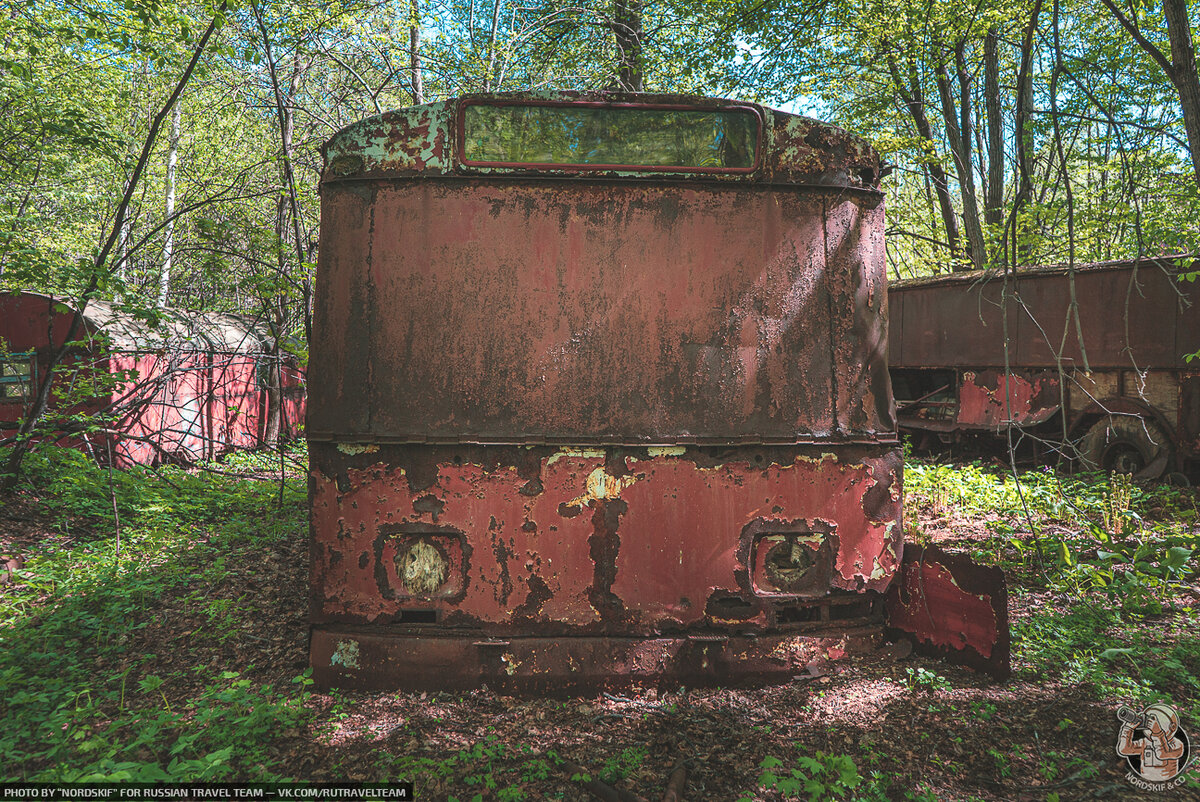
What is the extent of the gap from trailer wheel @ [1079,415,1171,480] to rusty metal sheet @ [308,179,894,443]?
21.8 ft

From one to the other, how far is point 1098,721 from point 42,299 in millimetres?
11468

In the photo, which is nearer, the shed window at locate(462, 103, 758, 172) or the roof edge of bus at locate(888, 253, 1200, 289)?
the shed window at locate(462, 103, 758, 172)

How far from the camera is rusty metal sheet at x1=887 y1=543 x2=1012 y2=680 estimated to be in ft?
9.70

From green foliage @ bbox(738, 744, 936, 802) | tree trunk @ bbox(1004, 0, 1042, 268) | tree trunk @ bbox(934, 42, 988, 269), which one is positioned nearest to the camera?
green foliage @ bbox(738, 744, 936, 802)

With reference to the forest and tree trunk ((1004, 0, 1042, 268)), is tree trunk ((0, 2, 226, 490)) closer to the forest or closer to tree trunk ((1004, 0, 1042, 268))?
the forest

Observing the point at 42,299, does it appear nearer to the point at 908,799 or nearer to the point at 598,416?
the point at 598,416

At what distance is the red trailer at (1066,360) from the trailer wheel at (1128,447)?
0.01 metres

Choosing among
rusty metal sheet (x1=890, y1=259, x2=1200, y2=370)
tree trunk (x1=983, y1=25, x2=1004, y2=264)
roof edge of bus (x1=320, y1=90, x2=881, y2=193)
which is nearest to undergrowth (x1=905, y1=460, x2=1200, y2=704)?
rusty metal sheet (x1=890, y1=259, x2=1200, y2=370)

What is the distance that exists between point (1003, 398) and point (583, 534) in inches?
358

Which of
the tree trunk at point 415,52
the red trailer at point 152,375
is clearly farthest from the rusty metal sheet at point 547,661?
the tree trunk at point 415,52

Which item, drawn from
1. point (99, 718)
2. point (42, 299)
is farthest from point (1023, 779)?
point (42, 299)

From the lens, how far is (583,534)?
286cm

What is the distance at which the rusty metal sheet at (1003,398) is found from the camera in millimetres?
9195

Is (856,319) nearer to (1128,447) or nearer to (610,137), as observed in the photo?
(610,137)
